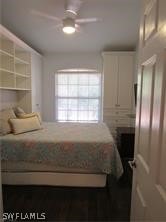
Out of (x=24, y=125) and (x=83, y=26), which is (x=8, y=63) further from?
(x=83, y=26)

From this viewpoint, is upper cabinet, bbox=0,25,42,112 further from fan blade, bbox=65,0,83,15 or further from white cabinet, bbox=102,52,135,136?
white cabinet, bbox=102,52,135,136

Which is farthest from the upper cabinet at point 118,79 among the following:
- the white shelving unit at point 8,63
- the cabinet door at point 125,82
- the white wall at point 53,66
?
the white shelving unit at point 8,63

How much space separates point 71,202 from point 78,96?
332 centimetres

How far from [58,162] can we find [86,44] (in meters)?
3.11

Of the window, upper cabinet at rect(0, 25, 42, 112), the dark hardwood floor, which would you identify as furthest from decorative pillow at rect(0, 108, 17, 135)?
the window

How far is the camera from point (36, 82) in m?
4.64

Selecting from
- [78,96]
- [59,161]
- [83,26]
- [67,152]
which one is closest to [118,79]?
[78,96]

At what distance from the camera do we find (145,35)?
1.24 meters

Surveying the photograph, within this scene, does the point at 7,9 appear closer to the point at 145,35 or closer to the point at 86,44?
the point at 86,44

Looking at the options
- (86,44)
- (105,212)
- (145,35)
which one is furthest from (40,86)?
(145,35)

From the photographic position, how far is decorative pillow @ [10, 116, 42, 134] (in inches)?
116

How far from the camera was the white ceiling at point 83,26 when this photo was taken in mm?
3121

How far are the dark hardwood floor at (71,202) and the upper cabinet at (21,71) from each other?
1828 mm

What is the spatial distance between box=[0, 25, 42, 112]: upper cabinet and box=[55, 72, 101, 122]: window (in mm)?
610
